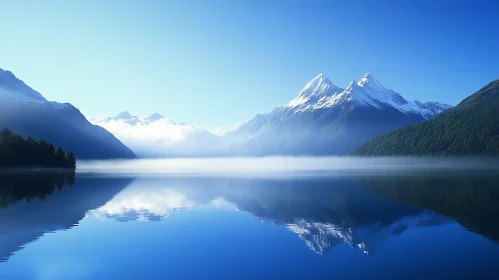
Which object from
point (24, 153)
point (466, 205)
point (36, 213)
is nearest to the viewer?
point (36, 213)

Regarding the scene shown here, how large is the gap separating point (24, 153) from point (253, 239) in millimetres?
167978

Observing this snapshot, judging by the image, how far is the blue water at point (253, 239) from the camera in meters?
26.5

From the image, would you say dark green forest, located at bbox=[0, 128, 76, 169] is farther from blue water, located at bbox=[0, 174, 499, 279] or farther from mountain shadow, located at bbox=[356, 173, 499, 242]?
mountain shadow, located at bbox=[356, 173, 499, 242]

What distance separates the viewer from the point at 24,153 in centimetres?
17262

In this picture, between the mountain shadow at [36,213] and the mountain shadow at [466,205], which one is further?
the mountain shadow at [466,205]

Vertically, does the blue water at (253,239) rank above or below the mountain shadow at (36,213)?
below

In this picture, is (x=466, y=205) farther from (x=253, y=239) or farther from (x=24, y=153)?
(x=24, y=153)

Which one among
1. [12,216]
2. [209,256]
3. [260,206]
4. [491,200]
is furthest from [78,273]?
[491,200]

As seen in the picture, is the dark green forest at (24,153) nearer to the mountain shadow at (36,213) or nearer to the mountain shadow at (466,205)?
the mountain shadow at (36,213)

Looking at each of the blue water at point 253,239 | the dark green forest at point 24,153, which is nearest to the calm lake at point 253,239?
the blue water at point 253,239

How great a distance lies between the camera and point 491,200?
58281mm

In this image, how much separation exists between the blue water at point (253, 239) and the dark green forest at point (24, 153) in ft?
403

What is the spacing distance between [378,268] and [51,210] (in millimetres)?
42828

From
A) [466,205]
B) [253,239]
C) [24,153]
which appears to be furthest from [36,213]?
[24,153]
